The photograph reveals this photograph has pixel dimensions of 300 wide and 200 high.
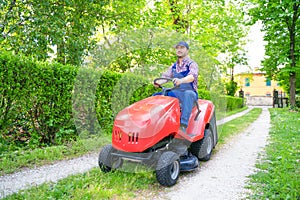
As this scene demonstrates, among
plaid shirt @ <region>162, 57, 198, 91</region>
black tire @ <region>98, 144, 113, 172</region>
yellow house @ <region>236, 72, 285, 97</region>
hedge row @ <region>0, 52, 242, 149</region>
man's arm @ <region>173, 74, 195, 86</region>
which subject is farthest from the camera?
yellow house @ <region>236, 72, 285, 97</region>

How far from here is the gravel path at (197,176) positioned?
10.7ft

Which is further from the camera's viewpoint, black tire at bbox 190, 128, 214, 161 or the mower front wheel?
black tire at bbox 190, 128, 214, 161

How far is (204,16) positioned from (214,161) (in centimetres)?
1073

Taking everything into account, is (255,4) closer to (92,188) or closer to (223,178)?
(223,178)

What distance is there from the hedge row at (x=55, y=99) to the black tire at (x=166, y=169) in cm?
268

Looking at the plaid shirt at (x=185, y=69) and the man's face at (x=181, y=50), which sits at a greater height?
the man's face at (x=181, y=50)

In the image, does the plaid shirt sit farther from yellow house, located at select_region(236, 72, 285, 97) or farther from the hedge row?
yellow house, located at select_region(236, 72, 285, 97)

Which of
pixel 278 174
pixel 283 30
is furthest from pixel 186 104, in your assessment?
pixel 283 30

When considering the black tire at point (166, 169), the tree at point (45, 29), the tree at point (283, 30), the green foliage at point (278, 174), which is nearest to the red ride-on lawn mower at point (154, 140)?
the black tire at point (166, 169)

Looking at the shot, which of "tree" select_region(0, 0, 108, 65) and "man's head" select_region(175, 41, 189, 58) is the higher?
"tree" select_region(0, 0, 108, 65)

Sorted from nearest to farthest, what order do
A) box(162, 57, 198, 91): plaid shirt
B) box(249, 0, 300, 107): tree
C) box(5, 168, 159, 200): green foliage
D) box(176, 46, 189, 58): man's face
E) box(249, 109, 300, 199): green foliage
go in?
1. box(5, 168, 159, 200): green foliage
2. box(249, 109, 300, 199): green foliage
3. box(162, 57, 198, 91): plaid shirt
4. box(176, 46, 189, 58): man's face
5. box(249, 0, 300, 107): tree

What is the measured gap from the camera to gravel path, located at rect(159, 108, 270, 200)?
320 cm

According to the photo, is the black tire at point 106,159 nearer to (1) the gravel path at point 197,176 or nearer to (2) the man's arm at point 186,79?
(1) the gravel path at point 197,176

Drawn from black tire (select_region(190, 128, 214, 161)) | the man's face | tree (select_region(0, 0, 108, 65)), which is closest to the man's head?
the man's face
